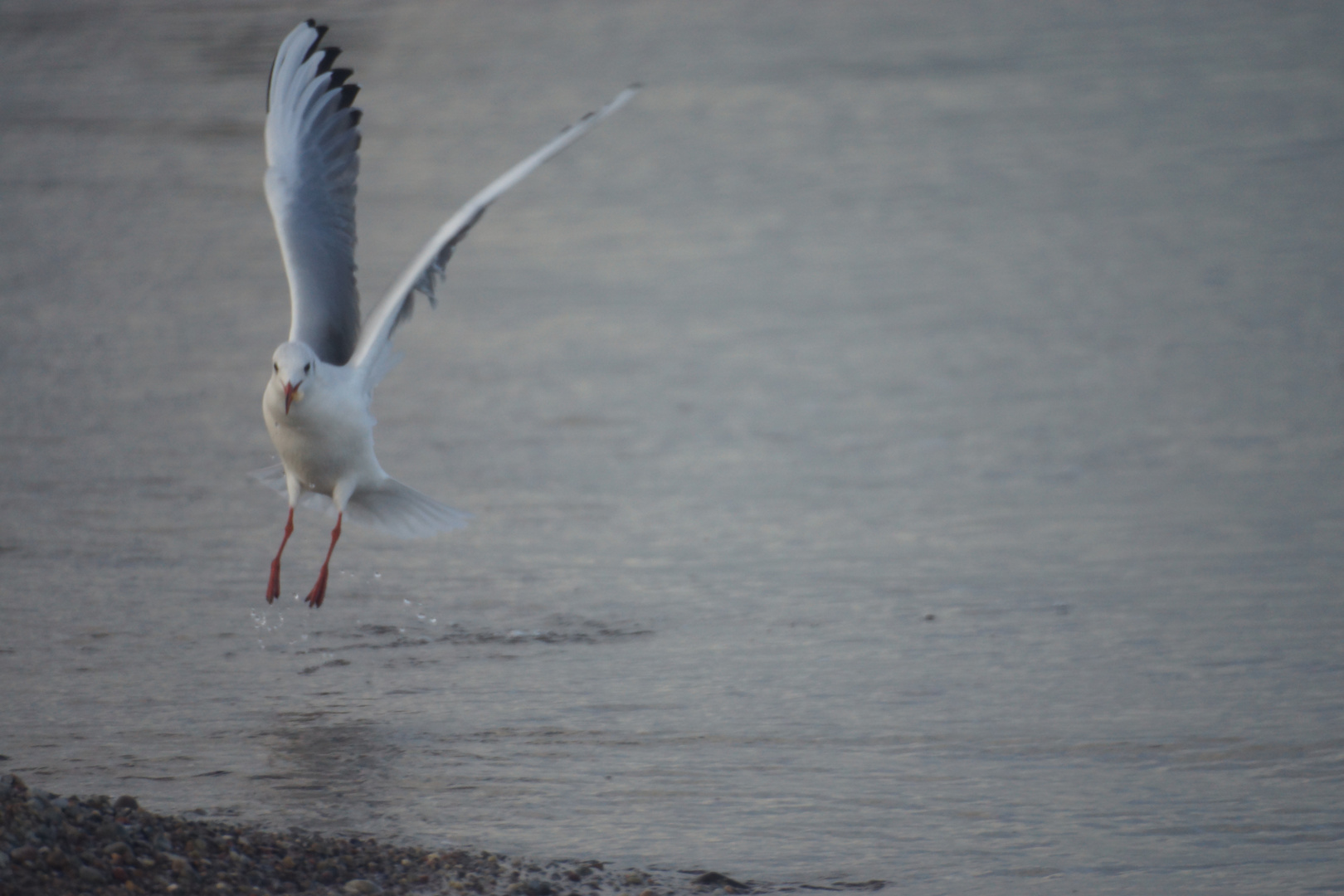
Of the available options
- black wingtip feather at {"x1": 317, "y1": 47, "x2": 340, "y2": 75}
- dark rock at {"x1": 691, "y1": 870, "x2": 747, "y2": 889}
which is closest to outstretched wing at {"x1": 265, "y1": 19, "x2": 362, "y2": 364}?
black wingtip feather at {"x1": 317, "y1": 47, "x2": 340, "y2": 75}

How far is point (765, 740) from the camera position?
193 inches

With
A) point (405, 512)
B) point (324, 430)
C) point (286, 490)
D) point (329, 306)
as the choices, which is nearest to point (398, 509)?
point (405, 512)

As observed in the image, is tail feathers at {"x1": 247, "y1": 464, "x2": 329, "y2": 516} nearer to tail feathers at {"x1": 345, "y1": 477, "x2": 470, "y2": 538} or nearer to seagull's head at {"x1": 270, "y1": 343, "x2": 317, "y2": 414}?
tail feathers at {"x1": 345, "y1": 477, "x2": 470, "y2": 538}

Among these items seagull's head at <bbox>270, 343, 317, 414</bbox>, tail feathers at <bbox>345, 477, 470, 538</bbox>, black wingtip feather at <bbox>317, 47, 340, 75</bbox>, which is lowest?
tail feathers at <bbox>345, 477, 470, 538</bbox>

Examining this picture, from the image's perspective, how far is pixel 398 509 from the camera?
6.21 metres

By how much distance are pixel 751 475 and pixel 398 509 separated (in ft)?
6.18

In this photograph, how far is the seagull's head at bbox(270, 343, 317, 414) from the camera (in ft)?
17.8

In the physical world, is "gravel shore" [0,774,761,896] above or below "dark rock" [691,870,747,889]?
above

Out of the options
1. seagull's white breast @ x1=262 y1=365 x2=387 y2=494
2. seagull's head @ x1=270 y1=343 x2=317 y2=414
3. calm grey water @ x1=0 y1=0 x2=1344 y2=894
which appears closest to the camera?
calm grey water @ x1=0 y1=0 x2=1344 y2=894

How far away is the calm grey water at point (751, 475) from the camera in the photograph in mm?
4574

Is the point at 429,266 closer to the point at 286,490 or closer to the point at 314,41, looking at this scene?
the point at 286,490

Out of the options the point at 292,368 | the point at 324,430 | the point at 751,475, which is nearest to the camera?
the point at 292,368

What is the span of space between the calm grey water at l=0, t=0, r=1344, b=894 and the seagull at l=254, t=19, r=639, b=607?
1.17ft

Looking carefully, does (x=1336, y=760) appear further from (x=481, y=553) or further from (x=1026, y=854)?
(x=481, y=553)
